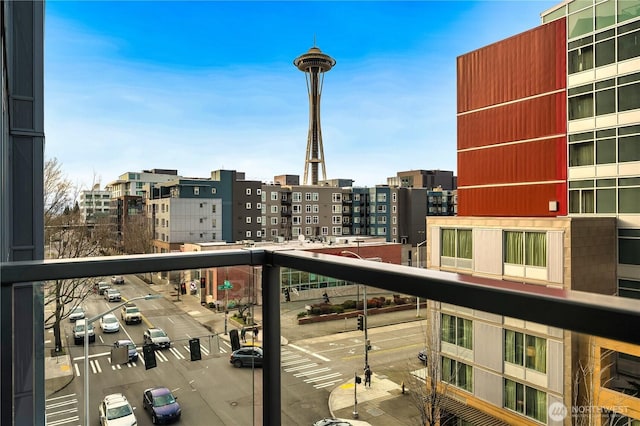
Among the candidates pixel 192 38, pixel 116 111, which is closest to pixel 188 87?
pixel 192 38

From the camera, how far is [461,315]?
603 mm

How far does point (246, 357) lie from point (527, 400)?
759 mm


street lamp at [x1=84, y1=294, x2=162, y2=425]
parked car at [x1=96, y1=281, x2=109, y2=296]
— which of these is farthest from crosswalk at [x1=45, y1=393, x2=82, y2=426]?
parked car at [x1=96, y1=281, x2=109, y2=296]

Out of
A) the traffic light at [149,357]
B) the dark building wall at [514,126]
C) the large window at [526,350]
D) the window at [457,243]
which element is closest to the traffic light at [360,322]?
the large window at [526,350]

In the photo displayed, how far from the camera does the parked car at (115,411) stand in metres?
0.97

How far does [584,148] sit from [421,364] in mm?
10565

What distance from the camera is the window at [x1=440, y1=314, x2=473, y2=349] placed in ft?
1.99

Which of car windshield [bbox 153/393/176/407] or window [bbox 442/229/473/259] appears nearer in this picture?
car windshield [bbox 153/393/176/407]

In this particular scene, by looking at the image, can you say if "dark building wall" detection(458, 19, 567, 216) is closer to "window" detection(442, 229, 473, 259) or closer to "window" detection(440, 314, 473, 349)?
"window" detection(442, 229, 473, 259)

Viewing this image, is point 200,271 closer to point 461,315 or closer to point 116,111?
point 461,315

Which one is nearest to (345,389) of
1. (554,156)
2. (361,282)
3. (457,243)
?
(361,282)

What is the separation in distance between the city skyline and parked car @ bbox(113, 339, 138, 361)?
68.8 ft

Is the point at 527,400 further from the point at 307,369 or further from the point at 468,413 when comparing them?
the point at 307,369

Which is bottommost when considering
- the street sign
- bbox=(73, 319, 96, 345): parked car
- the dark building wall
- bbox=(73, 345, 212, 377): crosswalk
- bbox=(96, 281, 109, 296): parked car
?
bbox=(73, 345, 212, 377): crosswalk
